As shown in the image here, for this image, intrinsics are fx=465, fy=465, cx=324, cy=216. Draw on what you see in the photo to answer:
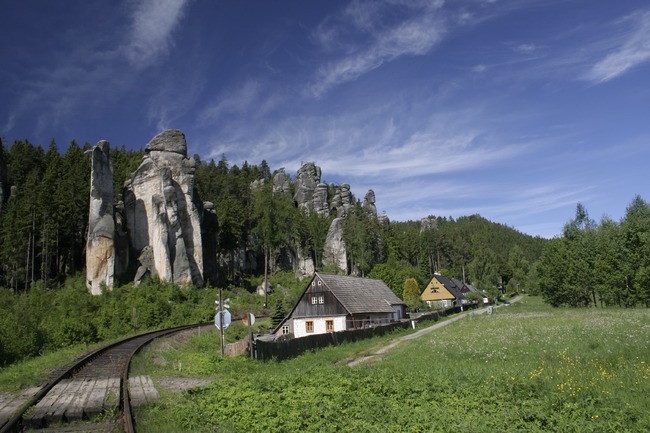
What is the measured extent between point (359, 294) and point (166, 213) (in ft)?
90.1

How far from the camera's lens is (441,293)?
9412cm

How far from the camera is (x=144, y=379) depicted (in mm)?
15094

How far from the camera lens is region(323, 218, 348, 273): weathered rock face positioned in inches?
3651

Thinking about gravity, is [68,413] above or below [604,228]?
below

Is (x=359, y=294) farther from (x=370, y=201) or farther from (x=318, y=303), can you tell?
(x=370, y=201)

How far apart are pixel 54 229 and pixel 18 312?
31084mm

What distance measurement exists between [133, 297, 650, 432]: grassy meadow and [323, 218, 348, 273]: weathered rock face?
73597 millimetres

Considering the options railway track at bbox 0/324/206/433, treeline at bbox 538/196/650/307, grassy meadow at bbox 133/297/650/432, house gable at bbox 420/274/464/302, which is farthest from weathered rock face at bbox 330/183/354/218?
railway track at bbox 0/324/206/433

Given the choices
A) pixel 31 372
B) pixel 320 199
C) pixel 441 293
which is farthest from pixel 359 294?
pixel 320 199

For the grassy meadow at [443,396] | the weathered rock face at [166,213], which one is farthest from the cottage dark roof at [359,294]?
the grassy meadow at [443,396]

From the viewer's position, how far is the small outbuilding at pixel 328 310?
4250cm

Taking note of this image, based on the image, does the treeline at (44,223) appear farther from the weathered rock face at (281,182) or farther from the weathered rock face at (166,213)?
the weathered rock face at (281,182)

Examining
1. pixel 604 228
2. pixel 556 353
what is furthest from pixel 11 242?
pixel 604 228

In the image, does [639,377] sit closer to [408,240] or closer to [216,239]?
[216,239]
